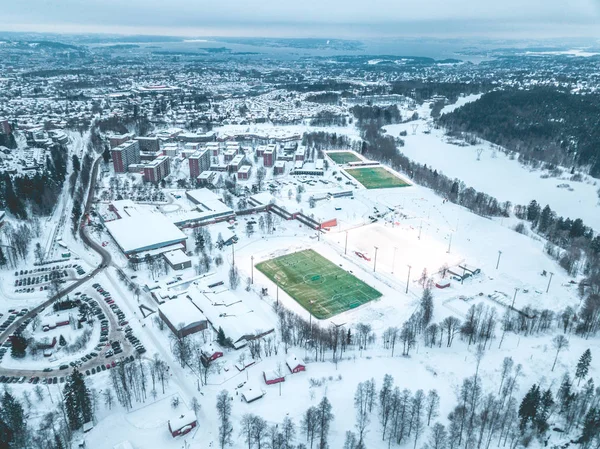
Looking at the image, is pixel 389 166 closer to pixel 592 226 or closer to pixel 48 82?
pixel 592 226

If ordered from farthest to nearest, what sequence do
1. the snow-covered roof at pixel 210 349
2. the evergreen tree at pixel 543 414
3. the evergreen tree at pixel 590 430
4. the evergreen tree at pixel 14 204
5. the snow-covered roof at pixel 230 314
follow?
1. the evergreen tree at pixel 14 204
2. the snow-covered roof at pixel 230 314
3. the snow-covered roof at pixel 210 349
4. the evergreen tree at pixel 543 414
5. the evergreen tree at pixel 590 430

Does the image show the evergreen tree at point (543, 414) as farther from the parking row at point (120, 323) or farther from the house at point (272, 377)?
the parking row at point (120, 323)

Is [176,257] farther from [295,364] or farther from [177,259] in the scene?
[295,364]

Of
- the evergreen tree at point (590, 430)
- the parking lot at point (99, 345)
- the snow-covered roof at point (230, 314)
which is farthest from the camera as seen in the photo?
the snow-covered roof at point (230, 314)

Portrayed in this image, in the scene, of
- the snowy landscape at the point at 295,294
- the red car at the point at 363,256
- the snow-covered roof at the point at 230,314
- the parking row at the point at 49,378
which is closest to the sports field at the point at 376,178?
the snowy landscape at the point at 295,294

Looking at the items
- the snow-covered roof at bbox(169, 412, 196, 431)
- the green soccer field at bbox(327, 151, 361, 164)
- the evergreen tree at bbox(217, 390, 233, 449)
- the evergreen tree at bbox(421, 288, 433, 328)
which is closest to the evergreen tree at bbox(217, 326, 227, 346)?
the evergreen tree at bbox(217, 390, 233, 449)

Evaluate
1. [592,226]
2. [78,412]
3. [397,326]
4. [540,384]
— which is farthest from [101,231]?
[592,226]
